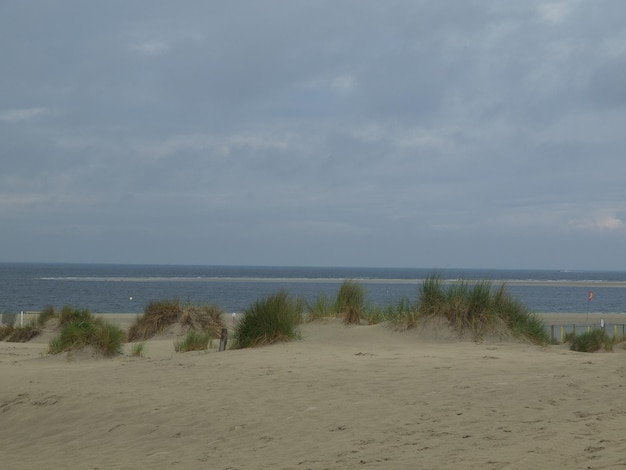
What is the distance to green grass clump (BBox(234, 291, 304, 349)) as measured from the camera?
15711 mm

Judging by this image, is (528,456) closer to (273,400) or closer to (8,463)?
(273,400)

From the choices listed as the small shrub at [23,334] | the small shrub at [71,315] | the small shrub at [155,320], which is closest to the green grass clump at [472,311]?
the small shrub at [155,320]

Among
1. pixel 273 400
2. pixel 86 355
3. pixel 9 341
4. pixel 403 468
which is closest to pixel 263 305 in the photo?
pixel 86 355

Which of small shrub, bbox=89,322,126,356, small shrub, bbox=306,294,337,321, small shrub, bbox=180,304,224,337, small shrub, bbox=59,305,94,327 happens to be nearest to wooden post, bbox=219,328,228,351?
small shrub, bbox=89,322,126,356

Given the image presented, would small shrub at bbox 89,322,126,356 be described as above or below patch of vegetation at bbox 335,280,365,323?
below

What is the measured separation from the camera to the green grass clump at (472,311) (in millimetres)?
16016

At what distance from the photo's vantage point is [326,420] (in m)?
8.80

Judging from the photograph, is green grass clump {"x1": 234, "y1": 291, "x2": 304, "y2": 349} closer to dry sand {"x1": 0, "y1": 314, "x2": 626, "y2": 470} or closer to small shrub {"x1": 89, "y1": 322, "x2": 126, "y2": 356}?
dry sand {"x1": 0, "y1": 314, "x2": 626, "y2": 470}

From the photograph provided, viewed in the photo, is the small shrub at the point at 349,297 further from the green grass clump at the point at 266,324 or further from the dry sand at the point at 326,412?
the dry sand at the point at 326,412

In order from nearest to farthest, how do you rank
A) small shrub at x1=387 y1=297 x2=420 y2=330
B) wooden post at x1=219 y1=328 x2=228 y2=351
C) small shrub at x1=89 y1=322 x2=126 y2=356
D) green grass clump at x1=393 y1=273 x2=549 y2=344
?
wooden post at x1=219 y1=328 x2=228 y2=351 < green grass clump at x1=393 y1=273 x2=549 y2=344 < small shrub at x1=89 y1=322 x2=126 y2=356 < small shrub at x1=387 y1=297 x2=420 y2=330

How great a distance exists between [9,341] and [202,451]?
768 inches

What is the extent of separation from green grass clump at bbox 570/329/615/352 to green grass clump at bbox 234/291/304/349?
6.92m

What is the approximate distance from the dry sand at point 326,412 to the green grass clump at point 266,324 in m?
1.73

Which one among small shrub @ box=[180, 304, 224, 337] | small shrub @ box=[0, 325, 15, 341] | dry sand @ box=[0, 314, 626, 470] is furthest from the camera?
small shrub @ box=[0, 325, 15, 341]
